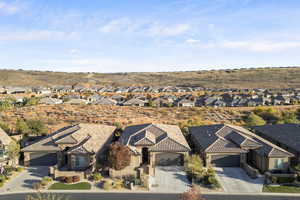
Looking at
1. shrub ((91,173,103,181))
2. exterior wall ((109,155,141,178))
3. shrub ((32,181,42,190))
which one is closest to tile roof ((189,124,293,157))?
exterior wall ((109,155,141,178))

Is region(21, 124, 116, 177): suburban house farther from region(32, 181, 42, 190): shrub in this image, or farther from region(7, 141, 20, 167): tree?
region(32, 181, 42, 190): shrub

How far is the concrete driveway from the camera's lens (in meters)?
24.4

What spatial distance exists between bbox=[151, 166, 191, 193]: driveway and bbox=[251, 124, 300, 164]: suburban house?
13721 mm

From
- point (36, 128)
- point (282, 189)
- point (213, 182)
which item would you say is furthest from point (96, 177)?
point (36, 128)

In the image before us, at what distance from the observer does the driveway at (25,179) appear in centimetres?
2470

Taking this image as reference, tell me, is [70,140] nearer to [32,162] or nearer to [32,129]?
[32,162]

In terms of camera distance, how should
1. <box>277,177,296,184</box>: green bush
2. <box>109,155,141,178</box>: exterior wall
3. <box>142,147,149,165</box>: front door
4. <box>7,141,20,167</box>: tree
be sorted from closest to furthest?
<box>277,177,296,184</box>: green bush → <box>109,155,141,178</box>: exterior wall → <box>7,141,20,167</box>: tree → <box>142,147,149,165</box>: front door

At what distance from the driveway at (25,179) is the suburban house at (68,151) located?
1.37 meters

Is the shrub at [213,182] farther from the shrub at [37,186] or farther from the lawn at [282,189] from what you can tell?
the shrub at [37,186]

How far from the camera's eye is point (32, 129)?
142 feet

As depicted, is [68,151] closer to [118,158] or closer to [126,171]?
[118,158]

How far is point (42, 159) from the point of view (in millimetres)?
31125

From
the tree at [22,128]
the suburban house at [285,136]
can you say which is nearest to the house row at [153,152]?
the suburban house at [285,136]

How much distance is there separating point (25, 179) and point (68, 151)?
528 centimetres
